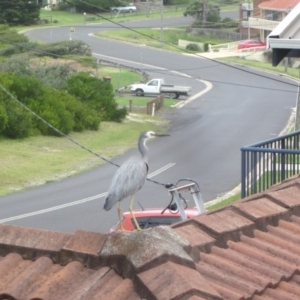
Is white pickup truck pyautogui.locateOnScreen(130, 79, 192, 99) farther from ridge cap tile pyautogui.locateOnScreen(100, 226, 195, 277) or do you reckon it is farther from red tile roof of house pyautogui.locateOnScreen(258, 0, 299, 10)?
ridge cap tile pyautogui.locateOnScreen(100, 226, 195, 277)

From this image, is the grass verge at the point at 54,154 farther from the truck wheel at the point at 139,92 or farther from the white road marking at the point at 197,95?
the truck wheel at the point at 139,92

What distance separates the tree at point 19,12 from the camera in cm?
8700

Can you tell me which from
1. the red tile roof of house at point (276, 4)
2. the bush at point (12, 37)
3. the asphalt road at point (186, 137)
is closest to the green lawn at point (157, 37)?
the asphalt road at point (186, 137)

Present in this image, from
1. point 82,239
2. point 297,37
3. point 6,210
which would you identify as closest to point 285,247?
point 82,239

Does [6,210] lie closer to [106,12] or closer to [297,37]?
[297,37]

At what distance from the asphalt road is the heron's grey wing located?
1352 centimetres

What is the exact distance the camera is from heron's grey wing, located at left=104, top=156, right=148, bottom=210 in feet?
22.7

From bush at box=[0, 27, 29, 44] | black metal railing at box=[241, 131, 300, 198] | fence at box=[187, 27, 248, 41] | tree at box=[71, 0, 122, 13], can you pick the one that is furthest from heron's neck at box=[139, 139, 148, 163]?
tree at box=[71, 0, 122, 13]

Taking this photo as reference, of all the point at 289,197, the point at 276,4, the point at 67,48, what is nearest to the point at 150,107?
the point at 67,48

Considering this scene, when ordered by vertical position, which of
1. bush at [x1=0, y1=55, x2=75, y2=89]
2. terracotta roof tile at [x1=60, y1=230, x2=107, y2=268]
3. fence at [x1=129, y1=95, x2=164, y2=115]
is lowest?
fence at [x1=129, y1=95, x2=164, y2=115]

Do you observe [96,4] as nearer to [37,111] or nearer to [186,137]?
[186,137]

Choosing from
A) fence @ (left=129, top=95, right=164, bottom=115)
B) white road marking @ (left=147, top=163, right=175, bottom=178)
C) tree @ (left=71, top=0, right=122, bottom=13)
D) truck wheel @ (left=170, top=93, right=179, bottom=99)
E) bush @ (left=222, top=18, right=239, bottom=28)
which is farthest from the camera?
bush @ (left=222, top=18, right=239, bottom=28)

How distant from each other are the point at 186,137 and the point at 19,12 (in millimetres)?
51883

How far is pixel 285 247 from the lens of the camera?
6555 mm
